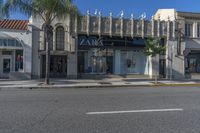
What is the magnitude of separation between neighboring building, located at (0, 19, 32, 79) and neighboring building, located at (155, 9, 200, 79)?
1529cm

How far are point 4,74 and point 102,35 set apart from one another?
10.9 m

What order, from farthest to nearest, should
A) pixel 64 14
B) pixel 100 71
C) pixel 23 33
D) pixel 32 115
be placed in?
pixel 100 71, pixel 23 33, pixel 64 14, pixel 32 115

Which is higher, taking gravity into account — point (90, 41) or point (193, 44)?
point (90, 41)

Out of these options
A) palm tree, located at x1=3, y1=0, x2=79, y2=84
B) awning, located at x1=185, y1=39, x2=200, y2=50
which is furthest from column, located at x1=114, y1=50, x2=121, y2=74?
palm tree, located at x1=3, y1=0, x2=79, y2=84

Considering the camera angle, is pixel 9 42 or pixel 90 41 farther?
pixel 90 41

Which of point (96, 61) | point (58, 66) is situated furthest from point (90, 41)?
point (58, 66)

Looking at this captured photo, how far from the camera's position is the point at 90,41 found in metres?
31.4

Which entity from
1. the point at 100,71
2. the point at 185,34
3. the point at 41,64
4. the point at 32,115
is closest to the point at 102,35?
the point at 100,71

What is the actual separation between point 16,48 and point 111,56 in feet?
32.4

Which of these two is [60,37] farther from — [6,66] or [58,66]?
[6,66]

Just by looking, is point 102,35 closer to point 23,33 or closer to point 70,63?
point 70,63

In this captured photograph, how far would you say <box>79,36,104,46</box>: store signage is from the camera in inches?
1229

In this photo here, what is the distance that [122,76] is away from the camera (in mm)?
32406

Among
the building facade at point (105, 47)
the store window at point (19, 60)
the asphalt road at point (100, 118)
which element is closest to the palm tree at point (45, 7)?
the building facade at point (105, 47)
